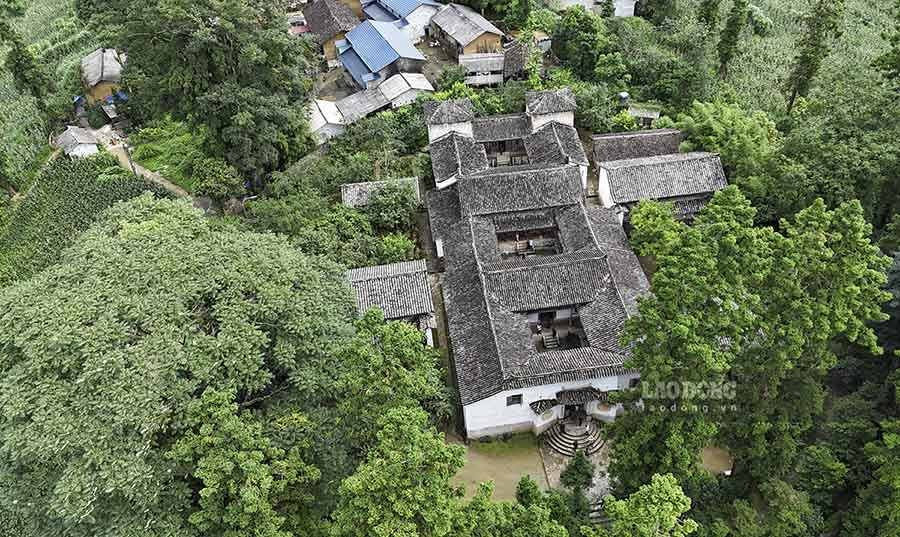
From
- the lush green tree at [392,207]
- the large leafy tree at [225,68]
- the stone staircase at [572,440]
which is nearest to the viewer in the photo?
the stone staircase at [572,440]

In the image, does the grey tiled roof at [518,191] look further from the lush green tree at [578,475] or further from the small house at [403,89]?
the lush green tree at [578,475]

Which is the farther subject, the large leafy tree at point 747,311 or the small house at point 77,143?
the small house at point 77,143

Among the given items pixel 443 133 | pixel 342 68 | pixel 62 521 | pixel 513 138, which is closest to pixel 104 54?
pixel 342 68

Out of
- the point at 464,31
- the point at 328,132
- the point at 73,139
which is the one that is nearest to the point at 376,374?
the point at 328,132

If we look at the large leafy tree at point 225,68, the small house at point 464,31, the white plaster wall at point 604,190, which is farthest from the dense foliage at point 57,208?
the white plaster wall at point 604,190

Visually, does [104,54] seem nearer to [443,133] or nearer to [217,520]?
[443,133]

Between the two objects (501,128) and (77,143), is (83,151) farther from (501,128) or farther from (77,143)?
(501,128)
